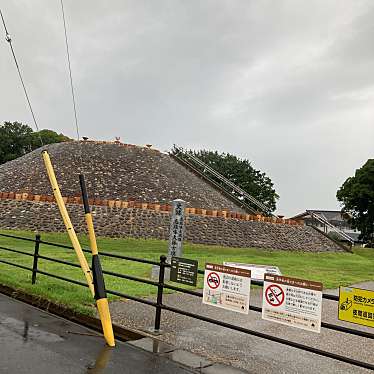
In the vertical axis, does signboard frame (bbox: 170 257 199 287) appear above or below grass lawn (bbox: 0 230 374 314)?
above

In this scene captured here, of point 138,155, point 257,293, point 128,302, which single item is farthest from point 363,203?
point 128,302

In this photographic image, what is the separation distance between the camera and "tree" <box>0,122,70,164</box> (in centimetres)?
5266

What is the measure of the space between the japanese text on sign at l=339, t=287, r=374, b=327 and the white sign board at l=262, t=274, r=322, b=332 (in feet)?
0.76

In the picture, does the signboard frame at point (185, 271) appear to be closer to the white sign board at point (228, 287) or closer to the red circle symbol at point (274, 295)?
the white sign board at point (228, 287)

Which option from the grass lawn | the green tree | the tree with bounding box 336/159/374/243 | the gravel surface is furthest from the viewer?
the green tree

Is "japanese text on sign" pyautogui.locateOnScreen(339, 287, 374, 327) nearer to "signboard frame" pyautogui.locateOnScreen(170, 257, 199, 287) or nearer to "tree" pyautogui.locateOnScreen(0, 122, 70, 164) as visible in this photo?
"signboard frame" pyautogui.locateOnScreen(170, 257, 199, 287)

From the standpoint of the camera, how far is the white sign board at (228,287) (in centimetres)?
457

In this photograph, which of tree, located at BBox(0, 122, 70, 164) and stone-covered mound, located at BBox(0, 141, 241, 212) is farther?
tree, located at BBox(0, 122, 70, 164)

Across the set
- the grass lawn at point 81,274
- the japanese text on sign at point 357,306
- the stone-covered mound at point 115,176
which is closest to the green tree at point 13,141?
the stone-covered mound at point 115,176

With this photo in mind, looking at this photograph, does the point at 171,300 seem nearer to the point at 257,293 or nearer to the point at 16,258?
the point at 257,293

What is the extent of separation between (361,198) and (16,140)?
148 feet

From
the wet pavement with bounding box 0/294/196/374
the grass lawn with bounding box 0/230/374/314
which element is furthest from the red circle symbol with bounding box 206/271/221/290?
the grass lawn with bounding box 0/230/374/314

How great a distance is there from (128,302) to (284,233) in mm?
19798

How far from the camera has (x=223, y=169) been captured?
182 ft
